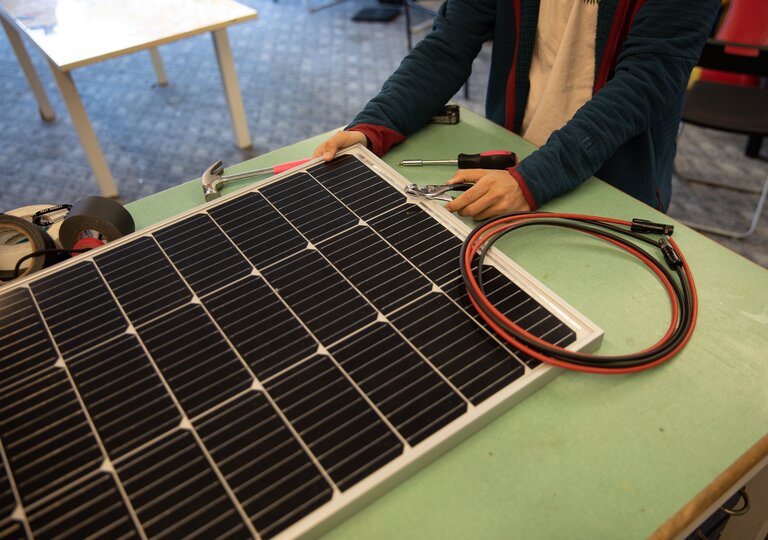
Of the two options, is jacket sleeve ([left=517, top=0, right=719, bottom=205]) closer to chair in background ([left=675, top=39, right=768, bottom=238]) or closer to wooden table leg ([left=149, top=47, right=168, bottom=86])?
chair in background ([left=675, top=39, right=768, bottom=238])

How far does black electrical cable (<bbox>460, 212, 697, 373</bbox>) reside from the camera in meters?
0.76

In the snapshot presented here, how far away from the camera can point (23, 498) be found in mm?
642

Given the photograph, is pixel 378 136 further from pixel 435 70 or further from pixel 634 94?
pixel 634 94

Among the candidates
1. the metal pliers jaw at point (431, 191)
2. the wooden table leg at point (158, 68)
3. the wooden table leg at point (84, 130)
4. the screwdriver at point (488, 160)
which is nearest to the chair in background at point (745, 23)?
the screwdriver at point (488, 160)

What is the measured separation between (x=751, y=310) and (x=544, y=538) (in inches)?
20.2

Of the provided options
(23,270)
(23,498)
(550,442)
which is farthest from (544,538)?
(23,270)

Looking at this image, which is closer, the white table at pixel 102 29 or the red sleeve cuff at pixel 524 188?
the red sleeve cuff at pixel 524 188

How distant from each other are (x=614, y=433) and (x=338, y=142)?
2.52 ft

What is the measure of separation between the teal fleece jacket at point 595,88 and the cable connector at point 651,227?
0.51 feet

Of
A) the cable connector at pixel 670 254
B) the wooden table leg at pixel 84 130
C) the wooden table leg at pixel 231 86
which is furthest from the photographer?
the wooden table leg at pixel 231 86

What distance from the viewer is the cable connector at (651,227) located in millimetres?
980

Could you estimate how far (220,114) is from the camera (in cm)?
370

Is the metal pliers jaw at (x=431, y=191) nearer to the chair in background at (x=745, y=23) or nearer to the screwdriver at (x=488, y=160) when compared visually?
the screwdriver at (x=488, y=160)

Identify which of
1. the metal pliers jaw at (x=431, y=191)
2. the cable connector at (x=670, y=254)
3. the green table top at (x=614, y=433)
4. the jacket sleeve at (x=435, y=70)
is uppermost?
the jacket sleeve at (x=435, y=70)
